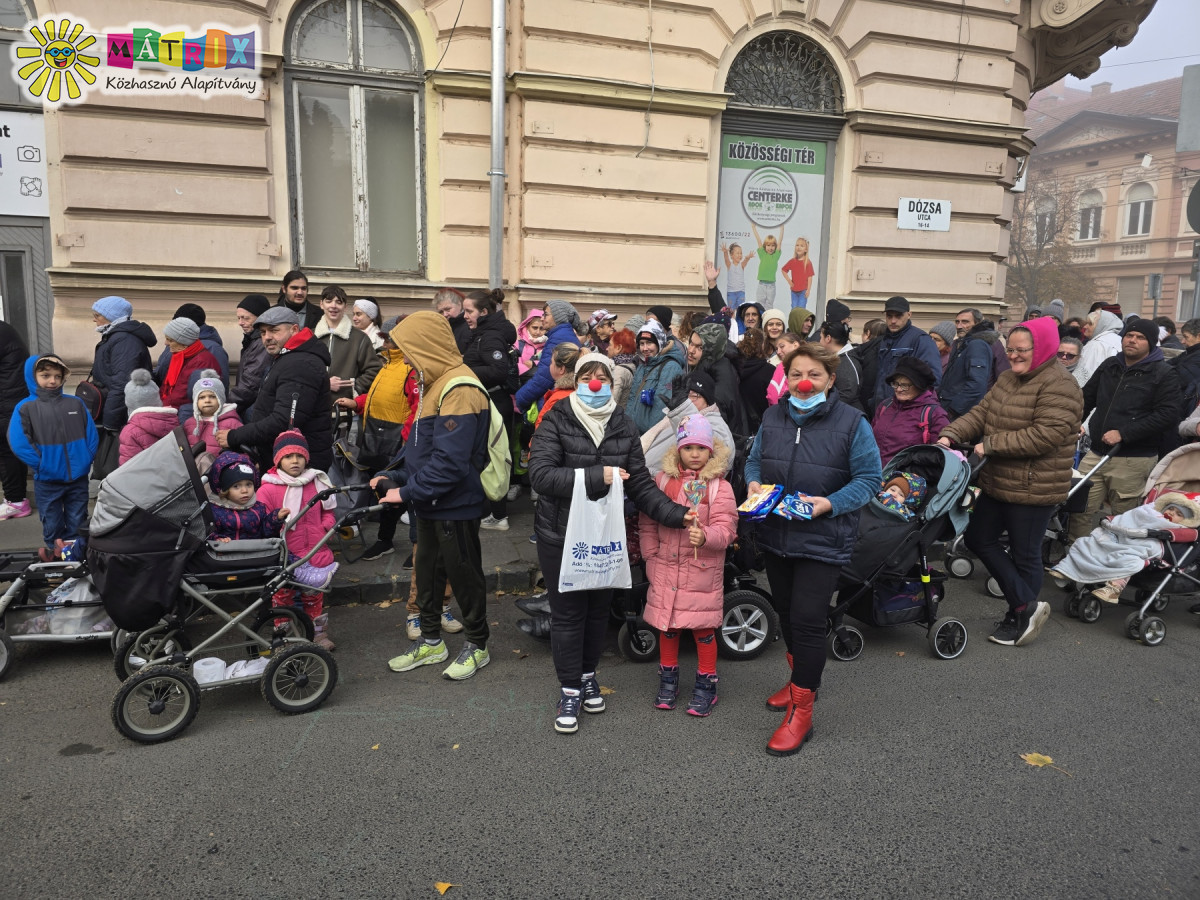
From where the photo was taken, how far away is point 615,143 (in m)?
10.1

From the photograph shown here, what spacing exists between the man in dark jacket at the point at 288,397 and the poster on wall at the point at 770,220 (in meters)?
6.85

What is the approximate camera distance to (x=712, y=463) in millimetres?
4387

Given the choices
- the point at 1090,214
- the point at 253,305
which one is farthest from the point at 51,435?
the point at 1090,214

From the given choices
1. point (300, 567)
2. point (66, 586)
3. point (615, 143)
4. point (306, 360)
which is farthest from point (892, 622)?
point (615, 143)

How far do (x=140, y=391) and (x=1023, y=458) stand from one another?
6263 mm

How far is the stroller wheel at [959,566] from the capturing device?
7.15 meters

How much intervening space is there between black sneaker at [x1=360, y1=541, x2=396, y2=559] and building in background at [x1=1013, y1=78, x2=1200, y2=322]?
4748cm

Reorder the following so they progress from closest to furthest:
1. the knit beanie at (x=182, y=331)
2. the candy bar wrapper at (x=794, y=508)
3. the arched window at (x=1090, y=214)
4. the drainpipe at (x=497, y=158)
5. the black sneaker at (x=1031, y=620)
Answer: the candy bar wrapper at (x=794, y=508) → the black sneaker at (x=1031, y=620) → the knit beanie at (x=182, y=331) → the drainpipe at (x=497, y=158) → the arched window at (x=1090, y=214)

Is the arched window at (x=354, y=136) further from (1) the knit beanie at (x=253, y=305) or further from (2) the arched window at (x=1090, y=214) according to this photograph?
(2) the arched window at (x=1090, y=214)

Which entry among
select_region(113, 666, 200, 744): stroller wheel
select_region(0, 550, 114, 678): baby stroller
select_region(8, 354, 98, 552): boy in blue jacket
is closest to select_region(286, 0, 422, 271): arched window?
select_region(8, 354, 98, 552): boy in blue jacket

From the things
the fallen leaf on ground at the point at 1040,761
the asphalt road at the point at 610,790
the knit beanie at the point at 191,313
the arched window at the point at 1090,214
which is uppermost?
the arched window at the point at 1090,214

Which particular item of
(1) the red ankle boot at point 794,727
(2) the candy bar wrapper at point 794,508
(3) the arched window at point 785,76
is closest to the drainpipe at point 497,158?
(3) the arched window at point 785,76

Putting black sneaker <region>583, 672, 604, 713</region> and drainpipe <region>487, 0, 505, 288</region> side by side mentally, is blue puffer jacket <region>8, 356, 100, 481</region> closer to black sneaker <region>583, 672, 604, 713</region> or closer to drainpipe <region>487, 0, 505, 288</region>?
black sneaker <region>583, 672, 604, 713</region>

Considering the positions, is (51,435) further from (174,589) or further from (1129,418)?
(1129,418)
